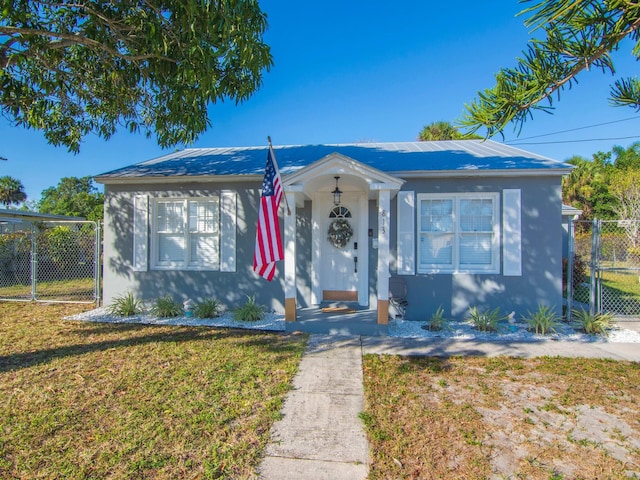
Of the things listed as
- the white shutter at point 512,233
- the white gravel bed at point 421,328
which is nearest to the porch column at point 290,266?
the white gravel bed at point 421,328

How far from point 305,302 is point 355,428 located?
4409 mm

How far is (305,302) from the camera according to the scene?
7504 mm

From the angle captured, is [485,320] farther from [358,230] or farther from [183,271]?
[183,271]

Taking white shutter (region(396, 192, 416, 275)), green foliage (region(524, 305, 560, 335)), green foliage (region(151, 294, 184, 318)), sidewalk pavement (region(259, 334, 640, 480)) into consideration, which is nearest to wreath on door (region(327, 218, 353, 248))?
white shutter (region(396, 192, 416, 275))

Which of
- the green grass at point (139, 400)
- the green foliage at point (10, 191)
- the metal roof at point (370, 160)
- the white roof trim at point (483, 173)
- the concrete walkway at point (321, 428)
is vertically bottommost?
the concrete walkway at point (321, 428)

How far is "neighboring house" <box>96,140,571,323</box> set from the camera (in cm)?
683

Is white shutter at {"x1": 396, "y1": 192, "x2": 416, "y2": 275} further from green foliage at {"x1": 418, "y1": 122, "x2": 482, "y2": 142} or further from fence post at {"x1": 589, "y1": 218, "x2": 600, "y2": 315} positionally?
green foliage at {"x1": 418, "y1": 122, "x2": 482, "y2": 142}

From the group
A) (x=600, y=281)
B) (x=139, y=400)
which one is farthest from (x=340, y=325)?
(x=600, y=281)

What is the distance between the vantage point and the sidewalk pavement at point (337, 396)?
8.71ft

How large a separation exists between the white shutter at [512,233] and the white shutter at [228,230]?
6.02 m

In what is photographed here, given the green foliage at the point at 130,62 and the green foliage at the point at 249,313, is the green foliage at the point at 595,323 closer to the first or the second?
the green foliage at the point at 249,313

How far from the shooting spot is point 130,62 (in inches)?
229

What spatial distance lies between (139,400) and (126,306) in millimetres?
4454

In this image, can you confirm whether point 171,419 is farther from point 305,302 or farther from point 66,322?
point 66,322
